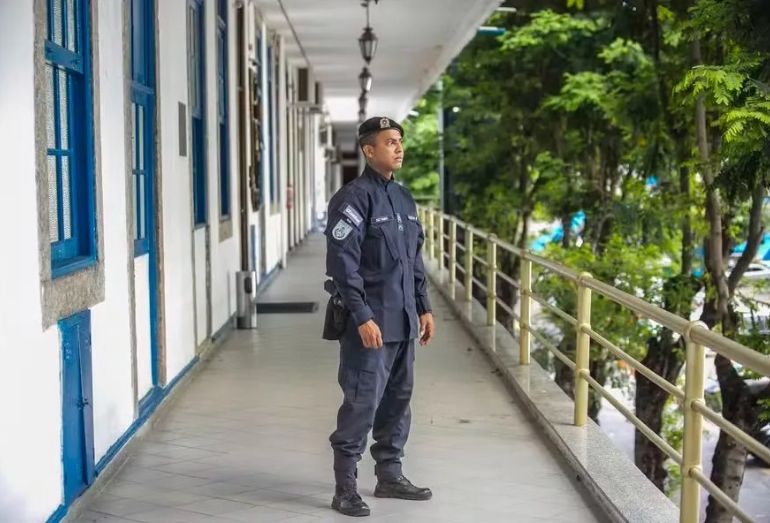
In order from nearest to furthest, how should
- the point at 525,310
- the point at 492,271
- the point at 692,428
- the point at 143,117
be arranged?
1. the point at 692,428
2. the point at 143,117
3. the point at 525,310
4. the point at 492,271

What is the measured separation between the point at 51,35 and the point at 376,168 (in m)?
1.50

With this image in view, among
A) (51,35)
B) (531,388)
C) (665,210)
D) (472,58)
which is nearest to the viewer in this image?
(51,35)

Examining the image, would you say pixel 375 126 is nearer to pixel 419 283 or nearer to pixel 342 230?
pixel 342 230

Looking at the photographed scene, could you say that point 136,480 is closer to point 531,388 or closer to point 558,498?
point 558,498

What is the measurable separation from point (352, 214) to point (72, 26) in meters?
1.57

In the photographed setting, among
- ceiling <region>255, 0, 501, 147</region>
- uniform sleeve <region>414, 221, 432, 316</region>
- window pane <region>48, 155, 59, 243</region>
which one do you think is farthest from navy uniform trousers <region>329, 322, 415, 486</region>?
ceiling <region>255, 0, 501, 147</region>

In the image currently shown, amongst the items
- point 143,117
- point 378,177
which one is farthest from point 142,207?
point 378,177

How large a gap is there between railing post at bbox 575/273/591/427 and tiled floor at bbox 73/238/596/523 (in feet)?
1.00

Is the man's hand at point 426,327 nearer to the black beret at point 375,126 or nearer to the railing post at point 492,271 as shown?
the black beret at point 375,126

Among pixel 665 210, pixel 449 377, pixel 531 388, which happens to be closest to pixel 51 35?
pixel 531 388

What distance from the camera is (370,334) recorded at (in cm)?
500

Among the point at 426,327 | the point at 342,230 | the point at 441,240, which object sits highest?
the point at 342,230

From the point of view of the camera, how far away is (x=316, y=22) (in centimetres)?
1736

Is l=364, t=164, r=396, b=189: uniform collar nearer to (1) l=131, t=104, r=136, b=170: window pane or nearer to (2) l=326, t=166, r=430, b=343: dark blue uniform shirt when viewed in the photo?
(2) l=326, t=166, r=430, b=343: dark blue uniform shirt
